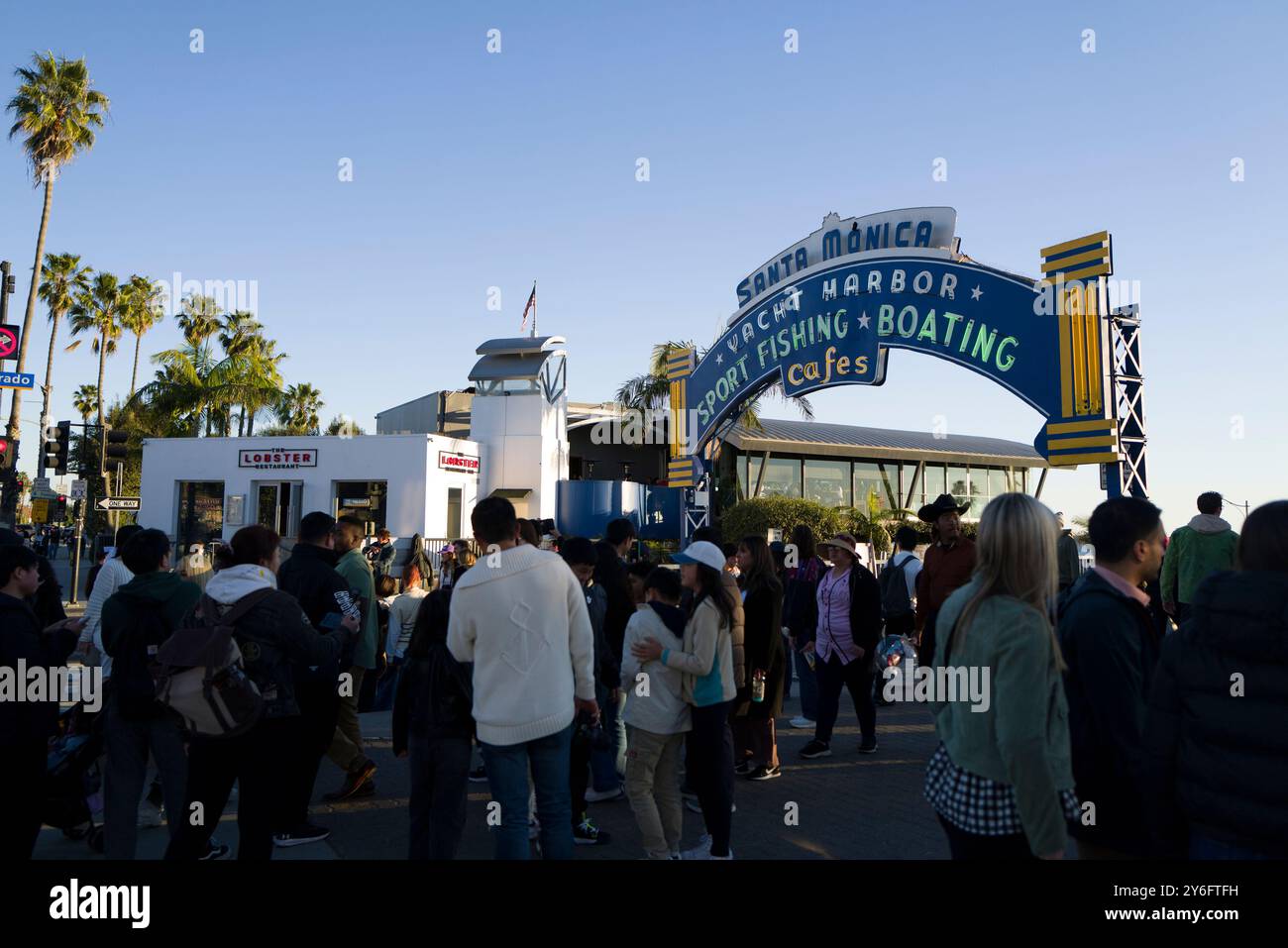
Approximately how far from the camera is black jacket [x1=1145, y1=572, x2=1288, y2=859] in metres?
2.48

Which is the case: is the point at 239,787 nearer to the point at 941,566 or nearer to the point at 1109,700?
the point at 1109,700

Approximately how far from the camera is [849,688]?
7.89 m

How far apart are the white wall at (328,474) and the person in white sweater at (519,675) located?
2285cm

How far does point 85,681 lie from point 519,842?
323cm

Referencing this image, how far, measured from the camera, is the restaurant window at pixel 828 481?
3866cm

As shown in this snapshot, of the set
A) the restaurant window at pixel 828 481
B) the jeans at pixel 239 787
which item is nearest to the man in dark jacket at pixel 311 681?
the jeans at pixel 239 787

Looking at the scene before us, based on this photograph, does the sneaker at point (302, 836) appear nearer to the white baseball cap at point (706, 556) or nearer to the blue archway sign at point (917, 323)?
the white baseball cap at point (706, 556)

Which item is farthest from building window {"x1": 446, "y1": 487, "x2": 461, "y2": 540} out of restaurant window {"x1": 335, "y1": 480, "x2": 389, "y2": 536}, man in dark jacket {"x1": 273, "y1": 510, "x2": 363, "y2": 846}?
man in dark jacket {"x1": 273, "y1": 510, "x2": 363, "y2": 846}

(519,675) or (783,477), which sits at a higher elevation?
(783,477)

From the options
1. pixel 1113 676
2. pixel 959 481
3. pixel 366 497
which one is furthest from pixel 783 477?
pixel 1113 676

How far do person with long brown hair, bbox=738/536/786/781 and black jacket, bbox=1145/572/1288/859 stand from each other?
411 centimetres

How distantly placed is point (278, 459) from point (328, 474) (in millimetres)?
1718

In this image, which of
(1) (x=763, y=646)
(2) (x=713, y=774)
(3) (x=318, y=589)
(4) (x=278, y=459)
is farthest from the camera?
(4) (x=278, y=459)
